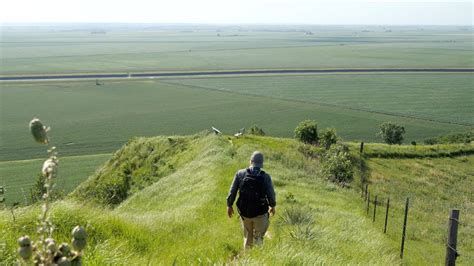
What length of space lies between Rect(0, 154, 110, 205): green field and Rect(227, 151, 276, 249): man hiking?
3467cm

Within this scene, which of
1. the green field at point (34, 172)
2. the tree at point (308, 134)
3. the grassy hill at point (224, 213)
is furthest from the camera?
the green field at point (34, 172)

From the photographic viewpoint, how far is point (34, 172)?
49688mm

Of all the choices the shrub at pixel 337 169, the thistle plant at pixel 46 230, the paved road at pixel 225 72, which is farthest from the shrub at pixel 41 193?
the paved road at pixel 225 72

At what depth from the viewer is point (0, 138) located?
67.4 metres

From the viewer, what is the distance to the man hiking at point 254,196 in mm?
10055

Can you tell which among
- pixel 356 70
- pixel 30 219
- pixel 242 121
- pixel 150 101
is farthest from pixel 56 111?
pixel 356 70

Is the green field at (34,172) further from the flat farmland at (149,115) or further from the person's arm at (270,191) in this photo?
the person's arm at (270,191)

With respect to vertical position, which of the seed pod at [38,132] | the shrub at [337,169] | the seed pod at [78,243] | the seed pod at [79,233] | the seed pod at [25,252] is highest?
the seed pod at [38,132]

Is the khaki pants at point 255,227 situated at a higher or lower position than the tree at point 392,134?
higher

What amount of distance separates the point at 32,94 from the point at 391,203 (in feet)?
299

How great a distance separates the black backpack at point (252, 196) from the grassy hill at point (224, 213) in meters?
0.83

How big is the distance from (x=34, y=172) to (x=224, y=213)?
130 feet

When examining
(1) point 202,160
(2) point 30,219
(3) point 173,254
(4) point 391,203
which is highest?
(2) point 30,219

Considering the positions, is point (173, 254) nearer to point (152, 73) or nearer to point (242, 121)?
point (242, 121)
